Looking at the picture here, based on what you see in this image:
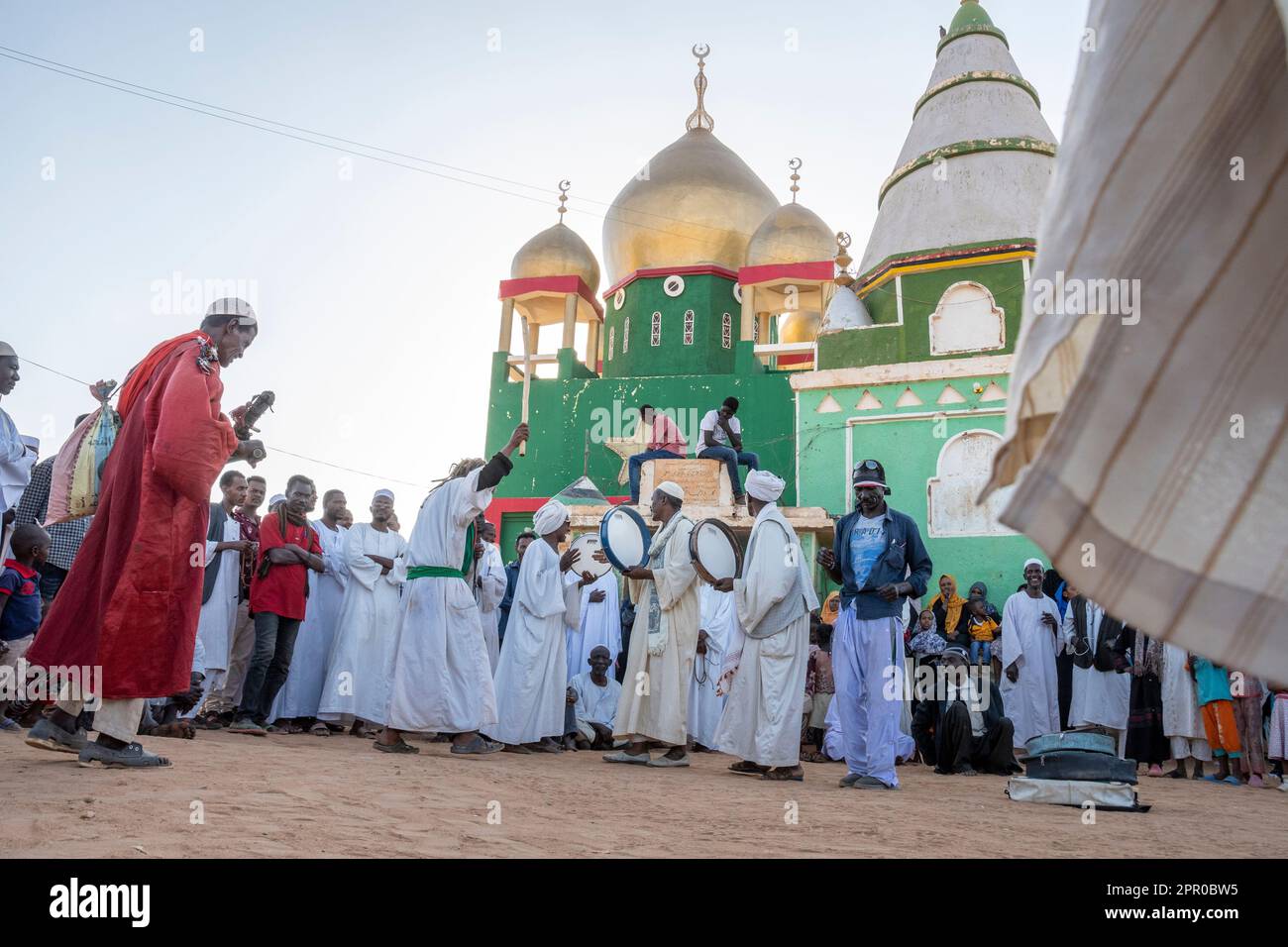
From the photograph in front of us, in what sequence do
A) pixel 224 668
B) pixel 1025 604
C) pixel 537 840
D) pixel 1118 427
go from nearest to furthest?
pixel 1118 427
pixel 537 840
pixel 224 668
pixel 1025 604

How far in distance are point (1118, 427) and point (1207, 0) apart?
1.57ft

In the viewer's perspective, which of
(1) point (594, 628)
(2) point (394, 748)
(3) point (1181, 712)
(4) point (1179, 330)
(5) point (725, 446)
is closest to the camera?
(4) point (1179, 330)

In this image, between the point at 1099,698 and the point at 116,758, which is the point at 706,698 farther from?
the point at 116,758

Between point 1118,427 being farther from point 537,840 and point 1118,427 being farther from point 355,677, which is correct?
point 355,677

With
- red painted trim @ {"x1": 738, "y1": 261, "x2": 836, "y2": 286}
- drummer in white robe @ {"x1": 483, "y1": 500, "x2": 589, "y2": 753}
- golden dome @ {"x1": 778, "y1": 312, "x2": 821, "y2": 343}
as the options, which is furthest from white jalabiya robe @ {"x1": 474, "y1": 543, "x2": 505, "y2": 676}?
golden dome @ {"x1": 778, "y1": 312, "x2": 821, "y2": 343}

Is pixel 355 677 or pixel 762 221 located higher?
pixel 762 221

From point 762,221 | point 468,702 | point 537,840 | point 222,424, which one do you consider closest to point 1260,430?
point 537,840

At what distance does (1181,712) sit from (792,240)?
1885 centimetres

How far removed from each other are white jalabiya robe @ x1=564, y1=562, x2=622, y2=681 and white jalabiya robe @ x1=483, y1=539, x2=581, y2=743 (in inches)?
78.5

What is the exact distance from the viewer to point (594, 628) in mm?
10508

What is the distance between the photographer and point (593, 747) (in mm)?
9398

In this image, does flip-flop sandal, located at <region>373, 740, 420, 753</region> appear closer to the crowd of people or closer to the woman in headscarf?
the crowd of people

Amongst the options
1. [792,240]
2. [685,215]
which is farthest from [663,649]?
[685,215]

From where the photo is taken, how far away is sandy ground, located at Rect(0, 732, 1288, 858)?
113 inches
